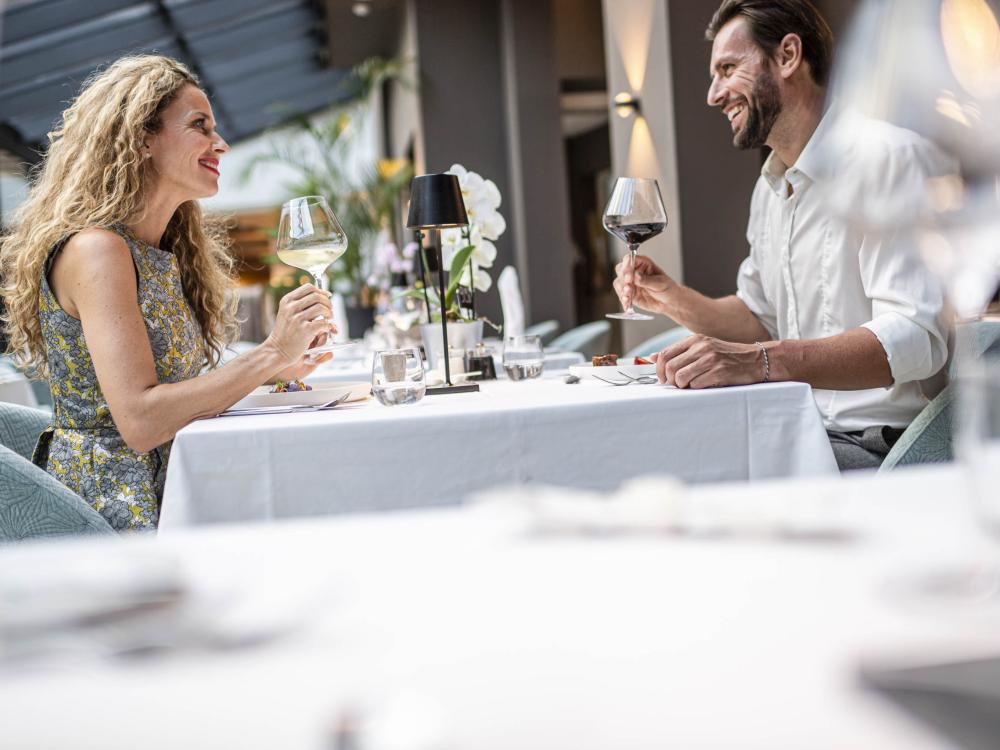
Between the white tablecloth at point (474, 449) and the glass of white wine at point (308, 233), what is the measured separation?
379 millimetres

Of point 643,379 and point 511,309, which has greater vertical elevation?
point 511,309

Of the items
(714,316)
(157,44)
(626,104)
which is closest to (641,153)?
(626,104)

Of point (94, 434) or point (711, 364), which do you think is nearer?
point (711, 364)

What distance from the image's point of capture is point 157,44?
10.0m

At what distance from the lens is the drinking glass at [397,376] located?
1.70 meters

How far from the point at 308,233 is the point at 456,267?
81cm

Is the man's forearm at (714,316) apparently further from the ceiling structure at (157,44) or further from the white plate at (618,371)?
the ceiling structure at (157,44)

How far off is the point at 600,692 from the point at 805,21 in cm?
230

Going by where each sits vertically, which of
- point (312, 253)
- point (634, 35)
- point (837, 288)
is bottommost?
point (837, 288)

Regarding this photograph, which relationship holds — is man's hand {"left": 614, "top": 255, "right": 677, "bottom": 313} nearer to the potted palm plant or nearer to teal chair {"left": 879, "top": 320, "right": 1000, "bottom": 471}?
teal chair {"left": 879, "top": 320, "right": 1000, "bottom": 471}

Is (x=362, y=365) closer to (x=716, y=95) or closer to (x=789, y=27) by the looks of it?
(x=716, y=95)

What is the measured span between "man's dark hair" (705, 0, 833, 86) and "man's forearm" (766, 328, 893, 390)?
873mm

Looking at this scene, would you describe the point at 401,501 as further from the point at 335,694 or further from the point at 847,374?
the point at 335,694

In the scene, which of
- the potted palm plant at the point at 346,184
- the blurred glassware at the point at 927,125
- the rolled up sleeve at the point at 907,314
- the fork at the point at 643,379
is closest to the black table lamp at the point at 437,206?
the fork at the point at 643,379
